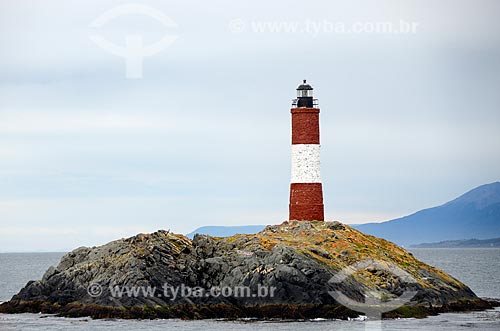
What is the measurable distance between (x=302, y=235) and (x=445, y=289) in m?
7.72

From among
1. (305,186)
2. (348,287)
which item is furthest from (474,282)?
(348,287)

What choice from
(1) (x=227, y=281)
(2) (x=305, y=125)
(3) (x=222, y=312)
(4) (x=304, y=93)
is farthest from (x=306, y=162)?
(3) (x=222, y=312)

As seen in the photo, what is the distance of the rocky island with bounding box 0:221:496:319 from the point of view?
46.2 meters

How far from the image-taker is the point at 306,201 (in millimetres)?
55406

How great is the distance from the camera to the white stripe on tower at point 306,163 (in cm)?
5500

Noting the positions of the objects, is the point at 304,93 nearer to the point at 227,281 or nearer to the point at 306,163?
the point at 306,163

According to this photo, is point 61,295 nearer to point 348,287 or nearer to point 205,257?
point 205,257

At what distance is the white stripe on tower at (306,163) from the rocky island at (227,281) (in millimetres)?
3777

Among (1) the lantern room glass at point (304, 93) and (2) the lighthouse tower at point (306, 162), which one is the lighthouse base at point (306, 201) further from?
(1) the lantern room glass at point (304, 93)

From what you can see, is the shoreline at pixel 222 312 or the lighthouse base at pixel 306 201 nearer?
the shoreline at pixel 222 312

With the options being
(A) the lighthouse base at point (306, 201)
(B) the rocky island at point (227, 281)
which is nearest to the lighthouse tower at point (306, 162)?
(A) the lighthouse base at point (306, 201)

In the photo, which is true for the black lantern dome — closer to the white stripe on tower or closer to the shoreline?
the white stripe on tower

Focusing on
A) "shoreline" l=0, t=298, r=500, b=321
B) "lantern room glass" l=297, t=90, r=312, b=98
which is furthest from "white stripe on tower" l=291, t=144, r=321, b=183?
"shoreline" l=0, t=298, r=500, b=321

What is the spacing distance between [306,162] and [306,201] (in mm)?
2142
